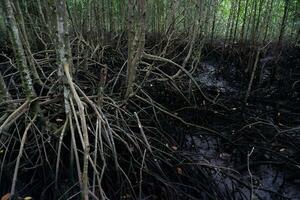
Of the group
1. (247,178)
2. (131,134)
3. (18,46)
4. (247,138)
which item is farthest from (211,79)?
(18,46)

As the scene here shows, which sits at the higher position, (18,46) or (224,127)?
(18,46)

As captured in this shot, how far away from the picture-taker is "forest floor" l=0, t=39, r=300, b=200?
2.68 m

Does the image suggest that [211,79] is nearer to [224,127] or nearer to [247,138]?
[224,127]

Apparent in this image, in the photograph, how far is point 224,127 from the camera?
365 cm

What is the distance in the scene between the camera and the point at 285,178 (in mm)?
2896

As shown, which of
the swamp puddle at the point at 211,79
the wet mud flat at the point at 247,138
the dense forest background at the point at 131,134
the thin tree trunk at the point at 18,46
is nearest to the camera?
the thin tree trunk at the point at 18,46

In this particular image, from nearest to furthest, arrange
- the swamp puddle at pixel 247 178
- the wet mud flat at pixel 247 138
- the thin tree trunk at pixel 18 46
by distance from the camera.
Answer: the thin tree trunk at pixel 18 46 < the swamp puddle at pixel 247 178 < the wet mud flat at pixel 247 138

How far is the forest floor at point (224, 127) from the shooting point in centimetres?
268

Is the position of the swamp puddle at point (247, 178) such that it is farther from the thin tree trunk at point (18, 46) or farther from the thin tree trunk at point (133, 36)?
the thin tree trunk at point (18, 46)

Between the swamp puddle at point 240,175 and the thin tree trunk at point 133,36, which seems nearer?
the swamp puddle at point 240,175

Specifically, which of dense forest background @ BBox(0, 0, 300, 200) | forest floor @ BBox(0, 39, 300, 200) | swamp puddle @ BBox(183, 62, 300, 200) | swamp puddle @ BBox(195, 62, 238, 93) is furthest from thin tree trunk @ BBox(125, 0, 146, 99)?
swamp puddle @ BBox(195, 62, 238, 93)

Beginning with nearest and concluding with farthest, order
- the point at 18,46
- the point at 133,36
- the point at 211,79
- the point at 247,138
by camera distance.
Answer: the point at 18,46
the point at 133,36
the point at 247,138
the point at 211,79

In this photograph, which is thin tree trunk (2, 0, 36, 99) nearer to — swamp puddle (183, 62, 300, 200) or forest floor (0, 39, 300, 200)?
forest floor (0, 39, 300, 200)

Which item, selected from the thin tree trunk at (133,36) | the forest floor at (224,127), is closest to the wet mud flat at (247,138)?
the forest floor at (224,127)
